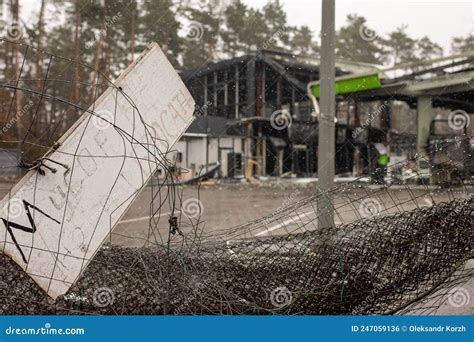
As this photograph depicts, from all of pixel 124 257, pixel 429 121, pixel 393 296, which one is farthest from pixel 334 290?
pixel 429 121

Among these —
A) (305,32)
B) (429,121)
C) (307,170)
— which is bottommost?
(307,170)

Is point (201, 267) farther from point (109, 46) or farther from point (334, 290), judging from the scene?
point (109, 46)

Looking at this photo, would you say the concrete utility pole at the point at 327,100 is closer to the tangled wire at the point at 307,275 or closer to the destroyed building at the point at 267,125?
the tangled wire at the point at 307,275

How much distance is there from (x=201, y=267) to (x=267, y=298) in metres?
0.41

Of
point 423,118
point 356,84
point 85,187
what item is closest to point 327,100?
point 85,187

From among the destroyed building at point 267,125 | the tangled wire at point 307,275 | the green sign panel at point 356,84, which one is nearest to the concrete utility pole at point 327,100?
the tangled wire at point 307,275

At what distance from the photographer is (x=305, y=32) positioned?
3269cm

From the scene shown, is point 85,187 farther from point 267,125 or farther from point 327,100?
point 267,125

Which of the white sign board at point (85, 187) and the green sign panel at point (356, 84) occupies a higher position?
the green sign panel at point (356, 84)

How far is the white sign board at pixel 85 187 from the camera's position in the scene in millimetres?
1965

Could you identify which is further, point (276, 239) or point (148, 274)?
point (276, 239)

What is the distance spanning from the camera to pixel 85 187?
2.08 meters

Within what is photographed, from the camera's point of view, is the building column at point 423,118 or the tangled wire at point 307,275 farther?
the building column at point 423,118

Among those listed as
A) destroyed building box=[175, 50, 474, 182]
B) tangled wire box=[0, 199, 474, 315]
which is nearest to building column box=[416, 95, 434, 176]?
destroyed building box=[175, 50, 474, 182]
